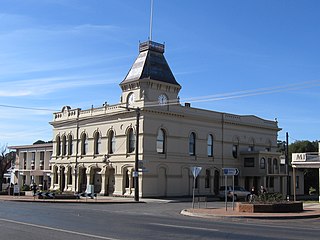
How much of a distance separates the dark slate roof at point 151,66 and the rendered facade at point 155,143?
110mm

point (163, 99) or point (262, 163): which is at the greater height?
point (163, 99)

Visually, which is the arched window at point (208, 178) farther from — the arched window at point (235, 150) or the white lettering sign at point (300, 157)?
the white lettering sign at point (300, 157)

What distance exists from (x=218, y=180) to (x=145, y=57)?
53.1ft

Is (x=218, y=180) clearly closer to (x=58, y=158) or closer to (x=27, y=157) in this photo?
(x=58, y=158)

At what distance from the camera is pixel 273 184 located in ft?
192

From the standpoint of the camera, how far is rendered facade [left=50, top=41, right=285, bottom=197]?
153 ft

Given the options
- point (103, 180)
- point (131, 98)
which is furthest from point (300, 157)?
point (103, 180)

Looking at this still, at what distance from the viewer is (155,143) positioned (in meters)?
46.7

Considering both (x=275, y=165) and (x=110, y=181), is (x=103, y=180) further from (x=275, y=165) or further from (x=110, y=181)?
(x=275, y=165)

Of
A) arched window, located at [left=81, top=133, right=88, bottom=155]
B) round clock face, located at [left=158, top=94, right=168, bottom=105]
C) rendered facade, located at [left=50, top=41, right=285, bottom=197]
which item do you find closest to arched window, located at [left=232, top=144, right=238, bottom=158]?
rendered facade, located at [left=50, top=41, right=285, bottom=197]

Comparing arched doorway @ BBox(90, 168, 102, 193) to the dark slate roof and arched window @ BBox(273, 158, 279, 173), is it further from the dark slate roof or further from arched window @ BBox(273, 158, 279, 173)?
arched window @ BBox(273, 158, 279, 173)

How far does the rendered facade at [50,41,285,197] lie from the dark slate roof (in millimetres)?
110

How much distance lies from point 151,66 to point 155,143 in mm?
9069

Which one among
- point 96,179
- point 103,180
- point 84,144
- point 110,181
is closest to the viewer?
point 103,180
